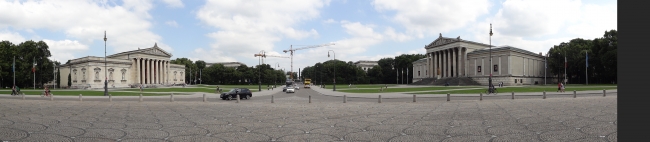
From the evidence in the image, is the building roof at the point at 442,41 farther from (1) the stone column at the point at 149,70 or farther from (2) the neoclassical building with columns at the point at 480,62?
(1) the stone column at the point at 149,70

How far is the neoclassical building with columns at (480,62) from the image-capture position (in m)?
89.1

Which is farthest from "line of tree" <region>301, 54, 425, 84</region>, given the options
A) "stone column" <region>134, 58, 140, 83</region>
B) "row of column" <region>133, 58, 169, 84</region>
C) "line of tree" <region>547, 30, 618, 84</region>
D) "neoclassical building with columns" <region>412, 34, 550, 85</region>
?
"stone column" <region>134, 58, 140, 83</region>

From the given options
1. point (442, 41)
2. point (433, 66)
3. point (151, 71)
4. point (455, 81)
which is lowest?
point (455, 81)

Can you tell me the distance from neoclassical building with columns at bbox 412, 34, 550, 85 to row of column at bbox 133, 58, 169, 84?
268 ft

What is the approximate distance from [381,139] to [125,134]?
747 cm

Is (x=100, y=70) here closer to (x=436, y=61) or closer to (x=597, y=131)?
(x=436, y=61)

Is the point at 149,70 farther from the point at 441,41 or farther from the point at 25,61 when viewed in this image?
the point at 441,41

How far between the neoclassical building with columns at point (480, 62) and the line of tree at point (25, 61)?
3878 inches

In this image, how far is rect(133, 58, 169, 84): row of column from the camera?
104 m

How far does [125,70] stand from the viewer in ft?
329

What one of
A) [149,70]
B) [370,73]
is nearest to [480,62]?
[370,73]


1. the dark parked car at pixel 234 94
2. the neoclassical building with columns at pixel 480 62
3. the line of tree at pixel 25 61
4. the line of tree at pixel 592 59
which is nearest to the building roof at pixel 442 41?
the neoclassical building with columns at pixel 480 62

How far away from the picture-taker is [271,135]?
1059cm

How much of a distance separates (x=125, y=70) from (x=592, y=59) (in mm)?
114014
